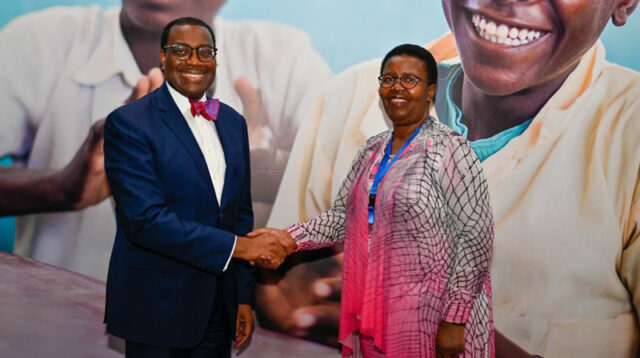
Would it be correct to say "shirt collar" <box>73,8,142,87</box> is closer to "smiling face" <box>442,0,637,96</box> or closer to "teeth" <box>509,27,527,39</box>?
"smiling face" <box>442,0,637,96</box>

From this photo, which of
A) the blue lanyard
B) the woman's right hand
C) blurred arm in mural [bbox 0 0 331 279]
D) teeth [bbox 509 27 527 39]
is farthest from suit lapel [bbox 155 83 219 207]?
teeth [bbox 509 27 527 39]

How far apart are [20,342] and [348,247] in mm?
2046

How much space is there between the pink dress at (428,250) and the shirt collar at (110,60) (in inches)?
69.4

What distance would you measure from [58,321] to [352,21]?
2241 millimetres

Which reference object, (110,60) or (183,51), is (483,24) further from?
(110,60)

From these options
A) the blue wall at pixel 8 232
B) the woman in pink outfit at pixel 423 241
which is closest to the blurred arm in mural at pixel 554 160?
the woman in pink outfit at pixel 423 241

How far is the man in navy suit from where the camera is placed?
1.85 metres

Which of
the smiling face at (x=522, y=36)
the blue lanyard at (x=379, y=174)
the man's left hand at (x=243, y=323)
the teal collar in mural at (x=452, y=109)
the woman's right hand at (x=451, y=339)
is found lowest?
the man's left hand at (x=243, y=323)

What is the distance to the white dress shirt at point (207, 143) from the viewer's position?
199 centimetres

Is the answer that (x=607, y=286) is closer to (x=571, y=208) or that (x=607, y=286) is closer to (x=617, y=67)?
(x=571, y=208)

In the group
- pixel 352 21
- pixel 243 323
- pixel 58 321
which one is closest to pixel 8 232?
pixel 58 321

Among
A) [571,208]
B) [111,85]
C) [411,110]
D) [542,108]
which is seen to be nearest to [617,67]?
[542,108]

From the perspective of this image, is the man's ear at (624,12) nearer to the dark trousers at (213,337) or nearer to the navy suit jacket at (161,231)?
the navy suit jacket at (161,231)

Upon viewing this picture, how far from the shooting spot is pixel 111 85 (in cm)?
308
